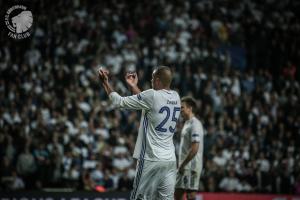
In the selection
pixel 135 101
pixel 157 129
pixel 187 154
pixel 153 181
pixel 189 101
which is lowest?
pixel 153 181

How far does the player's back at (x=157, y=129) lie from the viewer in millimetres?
9195

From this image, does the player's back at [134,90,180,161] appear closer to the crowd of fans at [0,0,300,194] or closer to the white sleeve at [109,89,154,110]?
the white sleeve at [109,89,154,110]

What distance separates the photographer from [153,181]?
30.3ft

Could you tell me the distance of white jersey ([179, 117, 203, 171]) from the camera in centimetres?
1129

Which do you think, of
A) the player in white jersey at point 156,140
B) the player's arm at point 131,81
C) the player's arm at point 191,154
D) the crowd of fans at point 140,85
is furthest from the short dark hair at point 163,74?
the crowd of fans at point 140,85

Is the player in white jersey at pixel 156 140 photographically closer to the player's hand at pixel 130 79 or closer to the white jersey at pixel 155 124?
the white jersey at pixel 155 124

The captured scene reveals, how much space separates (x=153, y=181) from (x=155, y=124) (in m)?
0.82

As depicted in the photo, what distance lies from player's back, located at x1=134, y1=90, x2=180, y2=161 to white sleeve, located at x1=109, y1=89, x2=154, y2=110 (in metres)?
0.07

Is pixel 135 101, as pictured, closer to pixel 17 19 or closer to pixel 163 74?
pixel 163 74

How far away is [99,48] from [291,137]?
681 cm

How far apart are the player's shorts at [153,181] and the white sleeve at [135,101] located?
0.80 m

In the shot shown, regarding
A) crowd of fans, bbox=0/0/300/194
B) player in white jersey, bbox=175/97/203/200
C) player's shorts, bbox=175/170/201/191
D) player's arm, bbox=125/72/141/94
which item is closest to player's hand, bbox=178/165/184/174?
player in white jersey, bbox=175/97/203/200

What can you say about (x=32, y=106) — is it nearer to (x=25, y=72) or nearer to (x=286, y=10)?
(x=25, y=72)

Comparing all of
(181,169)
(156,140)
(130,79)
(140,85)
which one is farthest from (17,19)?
(140,85)
